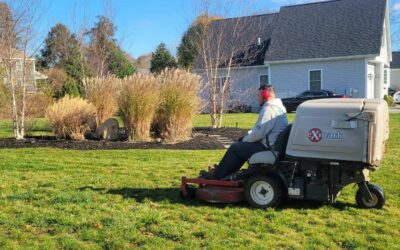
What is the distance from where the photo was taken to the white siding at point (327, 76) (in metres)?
27.3

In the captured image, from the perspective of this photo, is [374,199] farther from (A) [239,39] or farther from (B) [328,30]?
(B) [328,30]

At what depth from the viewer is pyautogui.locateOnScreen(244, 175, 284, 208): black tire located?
5.80m

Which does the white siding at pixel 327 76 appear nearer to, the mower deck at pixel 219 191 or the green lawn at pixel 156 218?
the green lawn at pixel 156 218

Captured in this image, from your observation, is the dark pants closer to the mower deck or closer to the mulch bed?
the mower deck

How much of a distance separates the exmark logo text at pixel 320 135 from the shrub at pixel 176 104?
674 centimetres

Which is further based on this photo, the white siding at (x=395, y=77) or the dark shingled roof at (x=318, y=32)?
the white siding at (x=395, y=77)

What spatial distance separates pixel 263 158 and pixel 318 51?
23.5 m

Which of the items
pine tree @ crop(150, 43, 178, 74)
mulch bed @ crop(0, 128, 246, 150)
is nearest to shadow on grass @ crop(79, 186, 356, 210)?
mulch bed @ crop(0, 128, 246, 150)

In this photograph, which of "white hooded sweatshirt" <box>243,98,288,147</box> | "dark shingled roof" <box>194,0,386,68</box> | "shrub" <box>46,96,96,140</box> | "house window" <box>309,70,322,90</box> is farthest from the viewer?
"house window" <box>309,70,322,90</box>

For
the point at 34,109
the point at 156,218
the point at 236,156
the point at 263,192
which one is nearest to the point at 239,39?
the point at 34,109

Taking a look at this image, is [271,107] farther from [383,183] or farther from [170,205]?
[383,183]

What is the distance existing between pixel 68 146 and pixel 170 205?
5.91 m

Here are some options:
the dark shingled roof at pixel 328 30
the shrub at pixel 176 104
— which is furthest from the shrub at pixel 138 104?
the dark shingled roof at pixel 328 30

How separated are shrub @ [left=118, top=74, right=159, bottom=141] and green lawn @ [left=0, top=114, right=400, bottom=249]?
3680 mm
